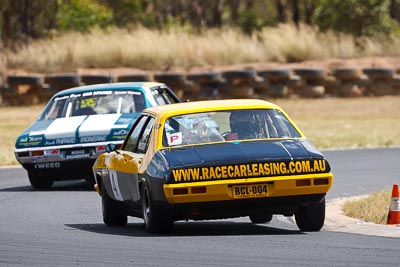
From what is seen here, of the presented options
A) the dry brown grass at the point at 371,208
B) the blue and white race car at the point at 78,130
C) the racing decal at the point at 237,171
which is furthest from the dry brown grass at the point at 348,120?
the racing decal at the point at 237,171

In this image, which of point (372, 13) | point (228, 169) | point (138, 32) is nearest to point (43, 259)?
point (228, 169)

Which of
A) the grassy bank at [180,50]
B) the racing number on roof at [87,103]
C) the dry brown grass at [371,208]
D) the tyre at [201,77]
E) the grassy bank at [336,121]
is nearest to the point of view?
the dry brown grass at [371,208]

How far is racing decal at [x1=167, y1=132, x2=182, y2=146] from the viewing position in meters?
12.0

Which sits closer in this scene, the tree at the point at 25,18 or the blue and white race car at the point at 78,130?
the blue and white race car at the point at 78,130

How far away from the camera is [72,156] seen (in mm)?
17906

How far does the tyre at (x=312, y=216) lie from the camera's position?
38.8ft

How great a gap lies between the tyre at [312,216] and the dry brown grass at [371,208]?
1.19 m

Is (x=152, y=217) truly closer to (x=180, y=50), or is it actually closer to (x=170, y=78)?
(x=170, y=78)

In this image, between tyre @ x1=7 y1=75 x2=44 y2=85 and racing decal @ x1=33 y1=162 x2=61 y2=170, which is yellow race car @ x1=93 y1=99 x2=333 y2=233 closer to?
racing decal @ x1=33 y1=162 x2=61 y2=170

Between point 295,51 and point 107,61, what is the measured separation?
5349 mm

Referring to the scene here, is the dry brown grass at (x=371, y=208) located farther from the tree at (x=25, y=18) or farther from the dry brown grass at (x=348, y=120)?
the tree at (x=25, y=18)

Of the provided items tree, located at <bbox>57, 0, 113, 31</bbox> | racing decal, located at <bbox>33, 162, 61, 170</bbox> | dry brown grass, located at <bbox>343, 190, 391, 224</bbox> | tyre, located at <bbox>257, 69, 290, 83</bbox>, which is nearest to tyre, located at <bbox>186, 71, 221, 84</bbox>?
tyre, located at <bbox>257, 69, 290, 83</bbox>

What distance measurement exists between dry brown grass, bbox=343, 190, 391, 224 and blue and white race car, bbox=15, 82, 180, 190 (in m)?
3.73

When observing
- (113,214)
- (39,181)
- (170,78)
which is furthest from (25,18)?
(113,214)
